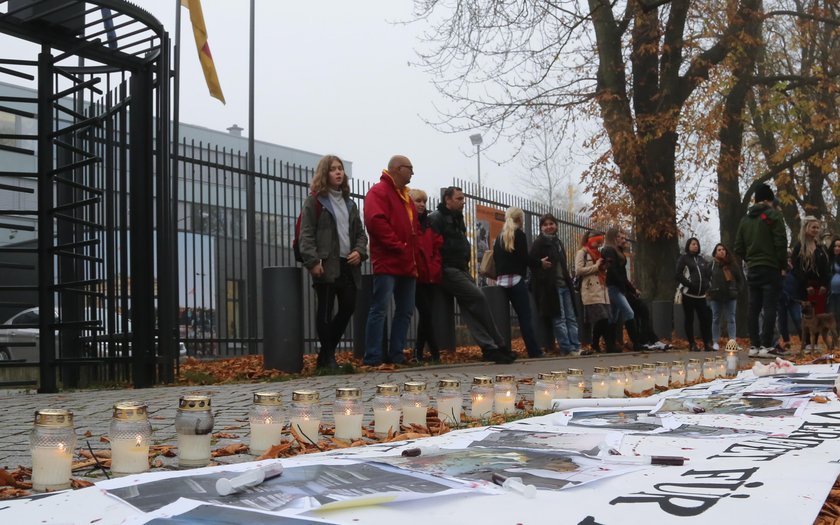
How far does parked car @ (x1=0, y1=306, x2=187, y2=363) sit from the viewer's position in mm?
8188

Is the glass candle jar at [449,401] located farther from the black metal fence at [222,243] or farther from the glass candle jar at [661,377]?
the black metal fence at [222,243]

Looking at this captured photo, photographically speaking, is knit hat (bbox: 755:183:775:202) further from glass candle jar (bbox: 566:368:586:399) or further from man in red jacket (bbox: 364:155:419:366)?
glass candle jar (bbox: 566:368:586:399)

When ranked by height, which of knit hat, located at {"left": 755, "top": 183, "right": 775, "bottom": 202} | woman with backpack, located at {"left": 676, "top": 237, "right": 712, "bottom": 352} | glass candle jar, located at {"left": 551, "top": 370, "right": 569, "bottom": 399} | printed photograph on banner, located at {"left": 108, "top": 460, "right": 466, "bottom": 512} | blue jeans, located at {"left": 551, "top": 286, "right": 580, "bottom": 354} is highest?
knit hat, located at {"left": 755, "top": 183, "right": 775, "bottom": 202}

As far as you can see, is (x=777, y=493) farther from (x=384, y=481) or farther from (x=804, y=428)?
(x=804, y=428)

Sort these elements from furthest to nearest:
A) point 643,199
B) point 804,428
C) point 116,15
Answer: point 643,199
point 116,15
point 804,428

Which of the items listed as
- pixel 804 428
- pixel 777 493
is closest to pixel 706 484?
pixel 777 493

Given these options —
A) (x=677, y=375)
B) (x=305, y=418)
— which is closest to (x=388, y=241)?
(x=677, y=375)

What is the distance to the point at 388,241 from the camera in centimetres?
938

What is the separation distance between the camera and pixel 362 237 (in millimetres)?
9289

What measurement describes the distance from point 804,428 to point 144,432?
273cm

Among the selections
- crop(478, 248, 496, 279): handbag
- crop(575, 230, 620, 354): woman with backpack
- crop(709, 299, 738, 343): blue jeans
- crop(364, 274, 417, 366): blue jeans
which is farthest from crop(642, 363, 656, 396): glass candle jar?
crop(709, 299, 738, 343): blue jeans

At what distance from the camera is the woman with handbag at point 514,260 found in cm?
1145

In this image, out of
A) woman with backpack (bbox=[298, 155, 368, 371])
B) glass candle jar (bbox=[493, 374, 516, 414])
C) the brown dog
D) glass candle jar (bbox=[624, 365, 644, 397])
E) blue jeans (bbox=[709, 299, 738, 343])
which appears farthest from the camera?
blue jeans (bbox=[709, 299, 738, 343])

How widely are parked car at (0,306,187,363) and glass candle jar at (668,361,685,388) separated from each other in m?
4.79
